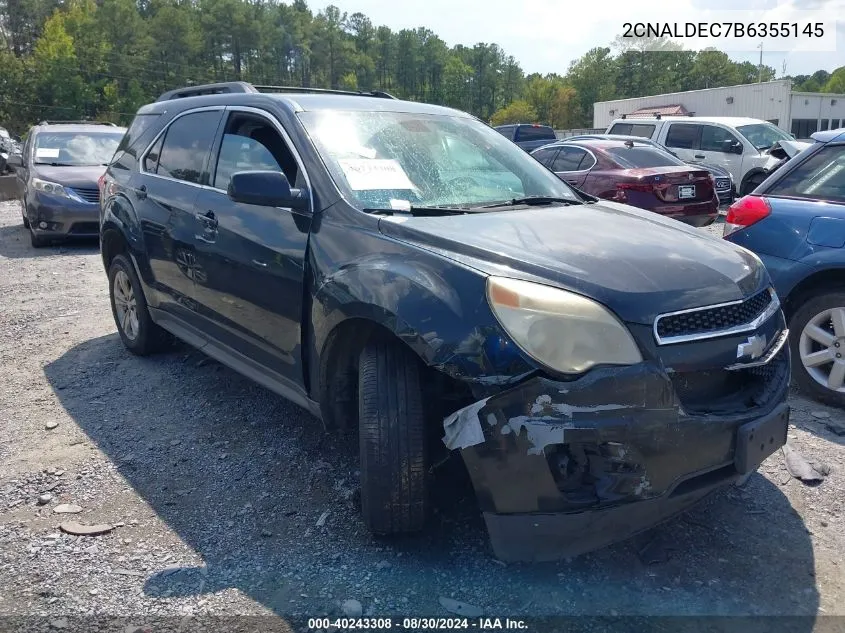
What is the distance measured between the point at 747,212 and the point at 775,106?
107 feet

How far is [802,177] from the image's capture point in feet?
15.3

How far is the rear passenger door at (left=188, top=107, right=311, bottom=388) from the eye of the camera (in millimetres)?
3352

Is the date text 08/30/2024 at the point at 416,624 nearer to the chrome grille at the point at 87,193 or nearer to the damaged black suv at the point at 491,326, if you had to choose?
the damaged black suv at the point at 491,326

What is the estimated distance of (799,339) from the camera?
441cm

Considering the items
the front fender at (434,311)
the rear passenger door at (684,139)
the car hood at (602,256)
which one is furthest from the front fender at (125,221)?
the rear passenger door at (684,139)

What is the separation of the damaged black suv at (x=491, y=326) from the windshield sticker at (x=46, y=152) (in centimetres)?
891

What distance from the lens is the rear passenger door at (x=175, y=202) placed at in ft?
13.9

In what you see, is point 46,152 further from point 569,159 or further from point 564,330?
point 564,330

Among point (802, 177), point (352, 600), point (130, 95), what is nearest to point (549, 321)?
point (352, 600)

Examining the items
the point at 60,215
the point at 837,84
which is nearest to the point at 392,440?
the point at 60,215

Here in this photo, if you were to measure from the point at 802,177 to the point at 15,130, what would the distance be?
66701 millimetres

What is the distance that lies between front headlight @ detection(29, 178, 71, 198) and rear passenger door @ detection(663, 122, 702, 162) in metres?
11.4

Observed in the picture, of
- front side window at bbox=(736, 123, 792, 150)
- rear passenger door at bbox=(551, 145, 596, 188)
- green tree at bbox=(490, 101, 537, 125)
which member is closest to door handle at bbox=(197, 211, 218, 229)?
rear passenger door at bbox=(551, 145, 596, 188)

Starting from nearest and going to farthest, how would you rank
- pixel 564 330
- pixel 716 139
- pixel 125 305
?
pixel 564 330
pixel 125 305
pixel 716 139
